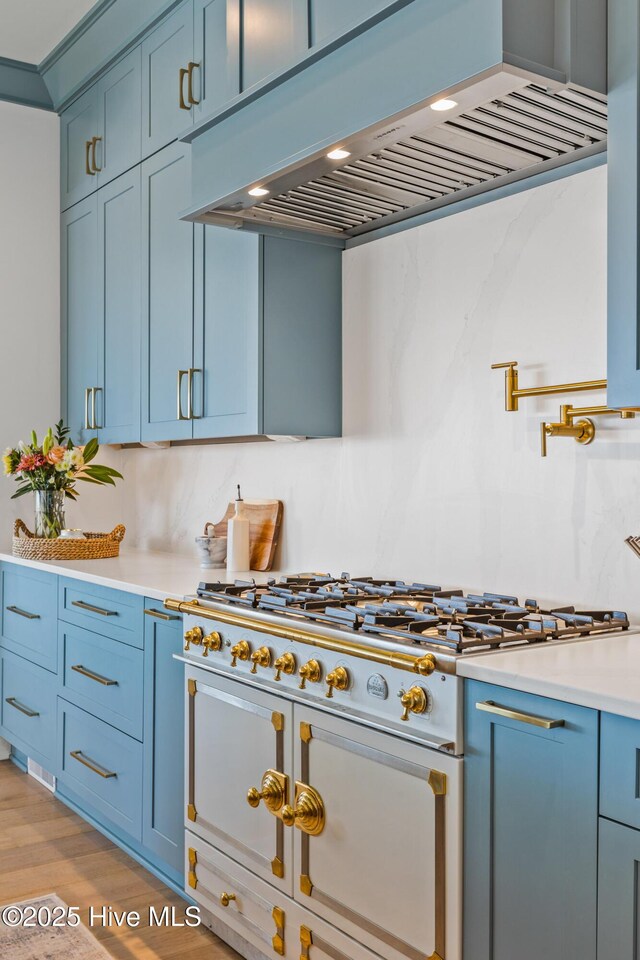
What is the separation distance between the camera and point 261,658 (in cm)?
215

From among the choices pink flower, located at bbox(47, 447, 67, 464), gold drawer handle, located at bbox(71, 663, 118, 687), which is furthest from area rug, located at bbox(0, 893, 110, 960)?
pink flower, located at bbox(47, 447, 67, 464)

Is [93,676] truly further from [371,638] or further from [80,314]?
[80,314]

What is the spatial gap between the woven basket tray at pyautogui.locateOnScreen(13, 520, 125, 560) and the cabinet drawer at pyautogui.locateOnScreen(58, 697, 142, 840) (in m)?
0.58

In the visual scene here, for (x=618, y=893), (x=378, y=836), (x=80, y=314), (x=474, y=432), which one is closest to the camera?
(x=618, y=893)

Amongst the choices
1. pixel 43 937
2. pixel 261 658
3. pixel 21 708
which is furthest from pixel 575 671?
pixel 21 708

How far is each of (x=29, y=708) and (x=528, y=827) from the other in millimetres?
2619

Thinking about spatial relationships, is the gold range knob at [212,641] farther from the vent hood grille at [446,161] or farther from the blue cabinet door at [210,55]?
the blue cabinet door at [210,55]

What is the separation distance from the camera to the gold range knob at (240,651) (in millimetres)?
2225

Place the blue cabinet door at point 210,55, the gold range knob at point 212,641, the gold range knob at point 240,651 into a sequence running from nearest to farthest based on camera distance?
the gold range knob at point 240,651 < the gold range knob at point 212,641 < the blue cabinet door at point 210,55

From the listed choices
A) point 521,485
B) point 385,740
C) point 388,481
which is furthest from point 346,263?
point 385,740

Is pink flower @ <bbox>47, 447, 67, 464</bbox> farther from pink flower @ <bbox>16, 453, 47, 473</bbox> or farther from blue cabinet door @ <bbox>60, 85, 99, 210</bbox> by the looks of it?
blue cabinet door @ <bbox>60, 85, 99, 210</bbox>

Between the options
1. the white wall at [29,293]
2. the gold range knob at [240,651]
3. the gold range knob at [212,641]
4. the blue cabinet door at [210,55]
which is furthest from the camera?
the white wall at [29,293]

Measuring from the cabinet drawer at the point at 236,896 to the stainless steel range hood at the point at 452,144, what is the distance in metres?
1.74

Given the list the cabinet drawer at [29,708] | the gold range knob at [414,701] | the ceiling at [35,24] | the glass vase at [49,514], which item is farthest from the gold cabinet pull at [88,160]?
the gold range knob at [414,701]
